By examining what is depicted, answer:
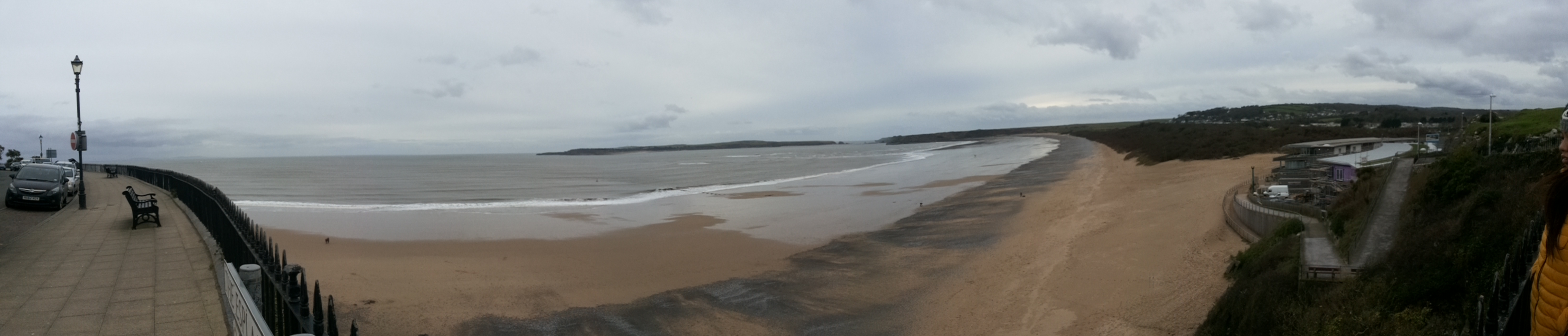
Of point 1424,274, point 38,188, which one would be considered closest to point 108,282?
point 38,188

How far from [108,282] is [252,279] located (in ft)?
16.0

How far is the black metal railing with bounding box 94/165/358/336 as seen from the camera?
3.85 m

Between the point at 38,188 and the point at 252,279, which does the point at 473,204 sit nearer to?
the point at 38,188

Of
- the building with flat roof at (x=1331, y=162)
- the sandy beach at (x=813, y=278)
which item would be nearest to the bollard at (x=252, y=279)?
the sandy beach at (x=813, y=278)

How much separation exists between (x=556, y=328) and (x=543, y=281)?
→ 339 centimetres

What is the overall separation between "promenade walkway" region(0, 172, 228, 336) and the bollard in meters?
1.72

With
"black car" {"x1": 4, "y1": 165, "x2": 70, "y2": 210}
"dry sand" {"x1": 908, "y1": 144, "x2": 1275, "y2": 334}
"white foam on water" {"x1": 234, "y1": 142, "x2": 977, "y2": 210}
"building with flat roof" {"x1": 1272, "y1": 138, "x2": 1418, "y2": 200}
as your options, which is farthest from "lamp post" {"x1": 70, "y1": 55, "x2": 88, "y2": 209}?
"building with flat roof" {"x1": 1272, "y1": 138, "x2": 1418, "y2": 200}

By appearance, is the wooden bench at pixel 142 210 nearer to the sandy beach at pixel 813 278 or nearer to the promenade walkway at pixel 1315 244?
the sandy beach at pixel 813 278

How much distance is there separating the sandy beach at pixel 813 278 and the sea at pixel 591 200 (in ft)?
6.31

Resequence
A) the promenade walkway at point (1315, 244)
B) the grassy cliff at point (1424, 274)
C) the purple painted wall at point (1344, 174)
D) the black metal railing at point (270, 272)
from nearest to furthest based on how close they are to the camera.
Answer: the black metal railing at point (270, 272) → the grassy cliff at point (1424, 274) → the promenade walkway at point (1315, 244) → the purple painted wall at point (1344, 174)

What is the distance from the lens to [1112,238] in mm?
18062

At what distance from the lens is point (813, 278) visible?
49.5ft

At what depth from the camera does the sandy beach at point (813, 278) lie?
1181 cm

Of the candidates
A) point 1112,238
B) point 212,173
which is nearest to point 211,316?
point 1112,238
